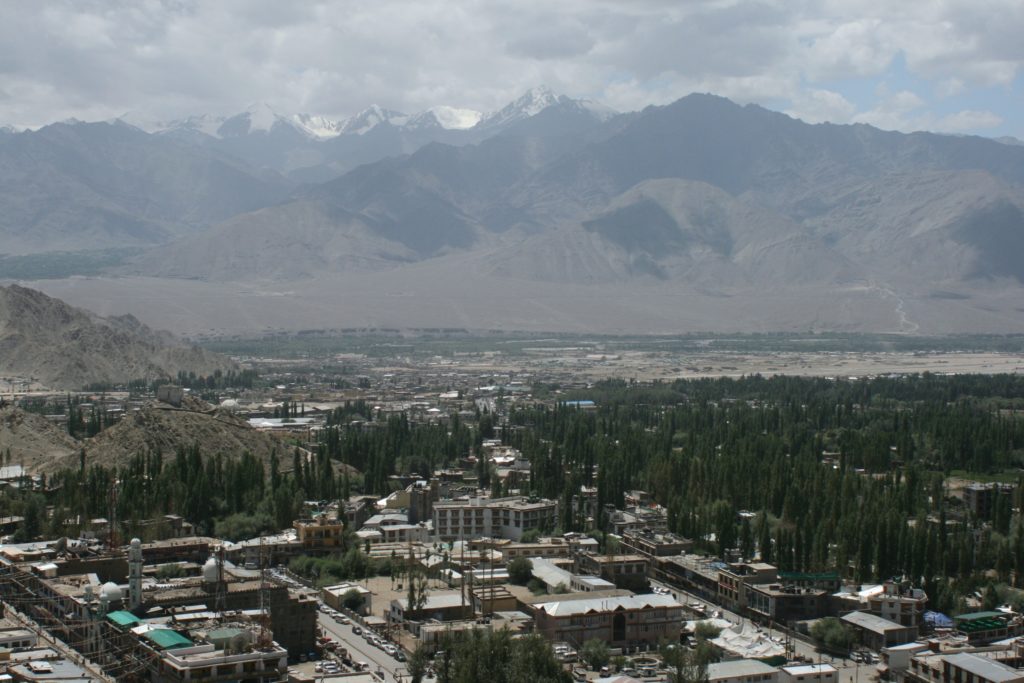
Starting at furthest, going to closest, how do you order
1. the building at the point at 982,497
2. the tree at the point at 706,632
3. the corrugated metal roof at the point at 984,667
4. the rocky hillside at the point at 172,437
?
the rocky hillside at the point at 172,437
the building at the point at 982,497
the tree at the point at 706,632
the corrugated metal roof at the point at 984,667

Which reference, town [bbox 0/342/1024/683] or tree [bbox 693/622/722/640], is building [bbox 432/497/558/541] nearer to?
town [bbox 0/342/1024/683]

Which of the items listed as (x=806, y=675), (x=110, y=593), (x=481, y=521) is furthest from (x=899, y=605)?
(x=110, y=593)

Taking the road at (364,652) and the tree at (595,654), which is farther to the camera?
the tree at (595,654)

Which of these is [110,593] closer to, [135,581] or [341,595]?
[135,581]

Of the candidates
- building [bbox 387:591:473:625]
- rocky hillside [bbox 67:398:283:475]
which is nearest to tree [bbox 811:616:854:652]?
building [bbox 387:591:473:625]

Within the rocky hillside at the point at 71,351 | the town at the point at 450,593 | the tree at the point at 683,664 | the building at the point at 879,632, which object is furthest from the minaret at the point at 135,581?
the rocky hillside at the point at 71,351

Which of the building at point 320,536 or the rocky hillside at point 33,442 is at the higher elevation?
the rocky hillside at point 33,442

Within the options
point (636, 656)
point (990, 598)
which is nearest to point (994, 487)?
point (990, 598)

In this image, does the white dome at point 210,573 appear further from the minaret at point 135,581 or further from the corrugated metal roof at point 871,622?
the corrugated metal roof at point 871,622
